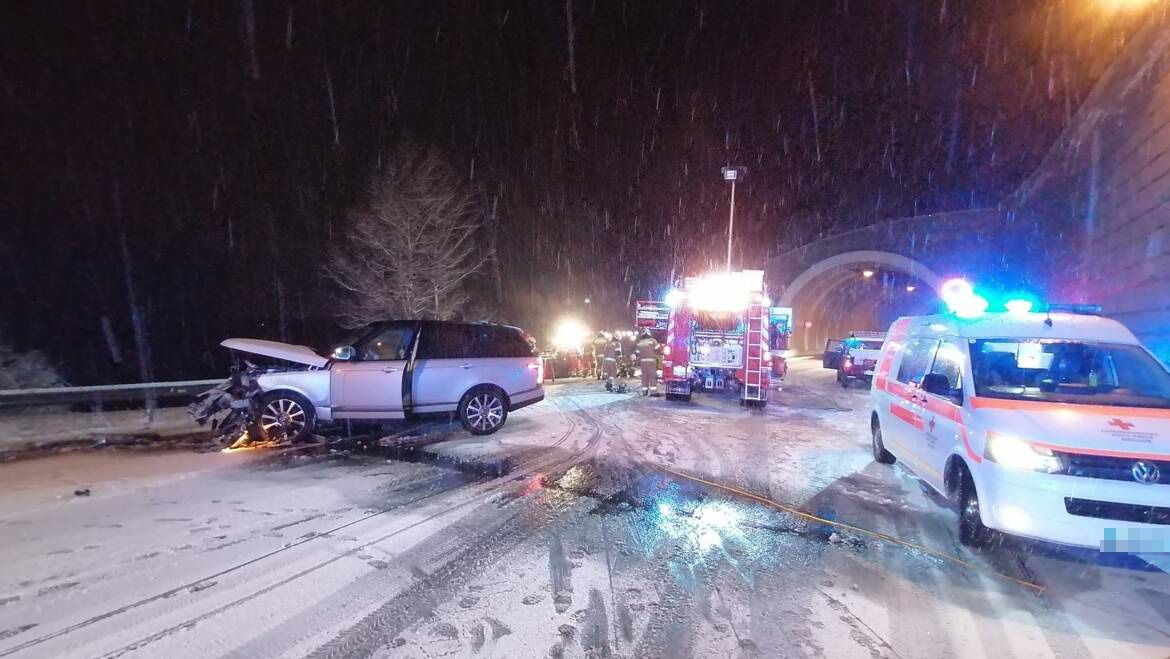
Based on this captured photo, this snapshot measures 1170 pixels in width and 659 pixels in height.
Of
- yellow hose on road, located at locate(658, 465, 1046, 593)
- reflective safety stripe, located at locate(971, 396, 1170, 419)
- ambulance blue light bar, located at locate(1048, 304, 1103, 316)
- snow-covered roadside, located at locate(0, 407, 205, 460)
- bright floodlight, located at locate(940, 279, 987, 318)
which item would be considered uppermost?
bright floodlight, located at locate(940, 279, 987, 318)

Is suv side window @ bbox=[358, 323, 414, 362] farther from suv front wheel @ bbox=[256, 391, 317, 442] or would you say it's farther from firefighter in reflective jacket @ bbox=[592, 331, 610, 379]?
firefighter in reflective jacket @ bbox=[592, 331, 610, 379]

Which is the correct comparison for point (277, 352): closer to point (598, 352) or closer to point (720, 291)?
point (720, 291)

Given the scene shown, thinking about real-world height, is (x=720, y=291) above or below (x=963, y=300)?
above

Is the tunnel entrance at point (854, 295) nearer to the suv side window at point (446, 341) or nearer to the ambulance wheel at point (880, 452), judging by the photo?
the ambulance wheel at point (880, 452)

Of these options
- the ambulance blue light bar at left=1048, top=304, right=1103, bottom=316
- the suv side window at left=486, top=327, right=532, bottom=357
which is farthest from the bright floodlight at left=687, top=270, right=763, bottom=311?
the ambulance blue light bar at left=1048, top=304, right=1103, bottom=316

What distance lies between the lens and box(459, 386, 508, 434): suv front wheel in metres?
9.14

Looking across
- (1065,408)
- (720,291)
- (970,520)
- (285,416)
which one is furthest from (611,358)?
(1065,408)

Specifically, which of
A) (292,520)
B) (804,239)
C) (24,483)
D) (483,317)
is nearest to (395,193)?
(483,317)

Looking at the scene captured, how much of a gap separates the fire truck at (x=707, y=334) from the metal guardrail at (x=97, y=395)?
9.72 metres

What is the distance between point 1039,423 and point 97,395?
15.2m

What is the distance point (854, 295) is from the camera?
53125 millimetres

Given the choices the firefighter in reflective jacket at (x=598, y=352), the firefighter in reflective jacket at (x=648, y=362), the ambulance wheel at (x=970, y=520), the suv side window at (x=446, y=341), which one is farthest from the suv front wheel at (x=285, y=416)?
the firefighter in reflective jacket at (x=598, y=352)

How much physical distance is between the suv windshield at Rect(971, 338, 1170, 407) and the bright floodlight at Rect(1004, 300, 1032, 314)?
447 mm

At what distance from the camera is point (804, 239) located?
113 ft
